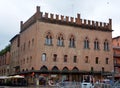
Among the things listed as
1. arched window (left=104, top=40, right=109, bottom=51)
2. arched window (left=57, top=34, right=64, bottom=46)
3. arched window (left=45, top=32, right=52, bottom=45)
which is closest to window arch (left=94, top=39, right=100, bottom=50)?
arched window (left=104, top=40, right=109, bottom=51)

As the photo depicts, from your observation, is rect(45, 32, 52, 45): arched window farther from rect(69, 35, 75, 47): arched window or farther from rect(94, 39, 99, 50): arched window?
rect(94, 39, 99, 50): arched window

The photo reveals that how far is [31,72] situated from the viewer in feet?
164

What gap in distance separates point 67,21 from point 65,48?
5.04 metres

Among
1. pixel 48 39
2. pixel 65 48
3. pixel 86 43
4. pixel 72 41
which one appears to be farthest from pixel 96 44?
pixel 48 39

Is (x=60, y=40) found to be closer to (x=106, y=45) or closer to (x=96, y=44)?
(x=96, y=44)

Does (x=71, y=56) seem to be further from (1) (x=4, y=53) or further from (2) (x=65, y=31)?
(1) (x=4, y=53)

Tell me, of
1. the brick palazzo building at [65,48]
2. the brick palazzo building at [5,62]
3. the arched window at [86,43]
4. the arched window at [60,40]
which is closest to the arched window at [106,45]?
the brick palazzo building at [65,48]

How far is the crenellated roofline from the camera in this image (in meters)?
51.7

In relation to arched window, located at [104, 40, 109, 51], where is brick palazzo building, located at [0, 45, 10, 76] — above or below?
below

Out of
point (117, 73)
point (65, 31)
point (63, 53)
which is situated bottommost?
point (117, 73)

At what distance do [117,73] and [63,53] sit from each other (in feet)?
40.9

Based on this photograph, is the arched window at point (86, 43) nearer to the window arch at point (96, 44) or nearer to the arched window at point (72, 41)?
the window arch at point (96, 44)

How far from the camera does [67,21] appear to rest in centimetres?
5403

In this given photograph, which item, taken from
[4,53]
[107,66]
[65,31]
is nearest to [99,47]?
[107,66]
